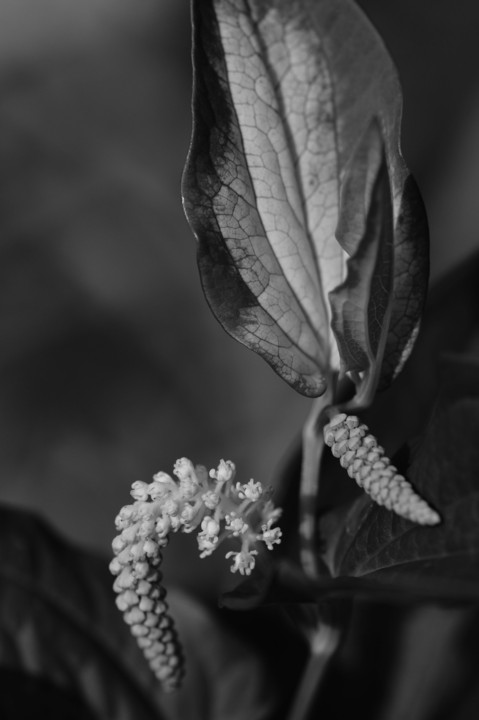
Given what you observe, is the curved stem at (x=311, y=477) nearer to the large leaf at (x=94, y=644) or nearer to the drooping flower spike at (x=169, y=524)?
the drooping flower spike at (x=169, y=524)

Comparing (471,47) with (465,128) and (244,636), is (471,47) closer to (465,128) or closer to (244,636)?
(465,128)

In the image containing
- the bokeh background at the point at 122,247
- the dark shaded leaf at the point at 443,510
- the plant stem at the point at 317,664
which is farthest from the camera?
the bokeh background at the point at 122,247

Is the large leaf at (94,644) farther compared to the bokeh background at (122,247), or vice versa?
the bokeh background at (122,247)

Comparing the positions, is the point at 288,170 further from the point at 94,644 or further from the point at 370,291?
the point at 94,644

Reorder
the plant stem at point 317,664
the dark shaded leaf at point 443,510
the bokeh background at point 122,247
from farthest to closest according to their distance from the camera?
the bokeh background at point 122,247 < the plant stem at point 317,664 < the dark shaded leaf at point 443,510

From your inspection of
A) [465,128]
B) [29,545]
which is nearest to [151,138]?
[465,128]

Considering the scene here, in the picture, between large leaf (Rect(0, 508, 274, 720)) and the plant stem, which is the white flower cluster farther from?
large leaf (Rect(0, 508, 274, 720))

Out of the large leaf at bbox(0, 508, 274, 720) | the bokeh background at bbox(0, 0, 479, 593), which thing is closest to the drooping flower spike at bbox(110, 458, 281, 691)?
the large leaf at bbox(0, 508, 274, 720)

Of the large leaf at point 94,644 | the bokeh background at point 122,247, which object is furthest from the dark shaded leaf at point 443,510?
the bokeh background at point 122,247
